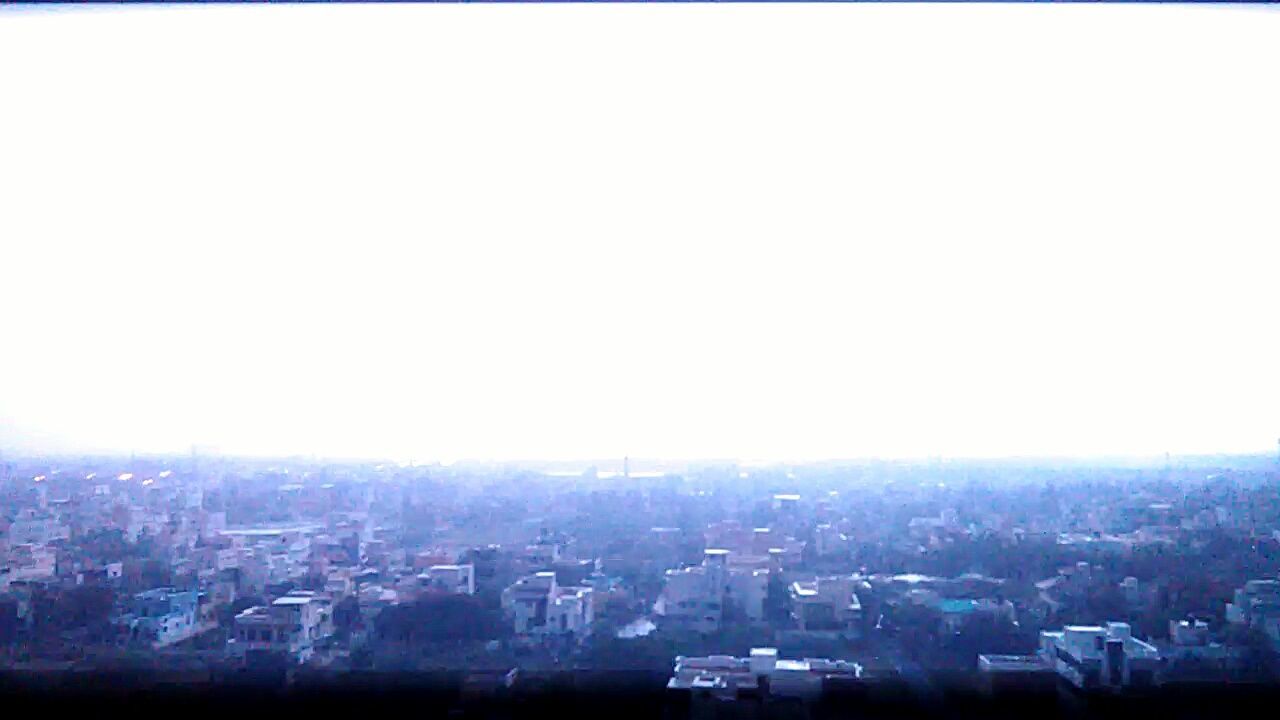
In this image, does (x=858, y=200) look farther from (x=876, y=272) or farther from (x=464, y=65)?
(x=464, y=65)

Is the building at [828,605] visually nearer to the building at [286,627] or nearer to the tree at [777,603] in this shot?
the tree at [777,603]

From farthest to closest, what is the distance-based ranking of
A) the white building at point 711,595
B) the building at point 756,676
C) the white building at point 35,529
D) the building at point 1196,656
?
the white building at point 35,529 < the white building at point 711,595 < the building at point 1196,656 < the building at point 756,676

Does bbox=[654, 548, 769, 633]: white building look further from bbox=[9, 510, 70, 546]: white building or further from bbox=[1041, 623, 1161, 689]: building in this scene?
bbox=[9, 510, 70, 546]: white building

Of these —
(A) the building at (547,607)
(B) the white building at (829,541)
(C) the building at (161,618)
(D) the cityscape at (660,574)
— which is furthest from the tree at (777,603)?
(C) the building at (161,618)

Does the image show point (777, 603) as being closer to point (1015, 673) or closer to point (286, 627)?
point (1015, 673)

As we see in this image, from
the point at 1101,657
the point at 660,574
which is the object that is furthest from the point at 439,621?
the point at 1101,657

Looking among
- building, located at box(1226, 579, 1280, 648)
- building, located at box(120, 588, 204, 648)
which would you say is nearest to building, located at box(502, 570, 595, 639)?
building, located at box(120, 588, 204, 648)
